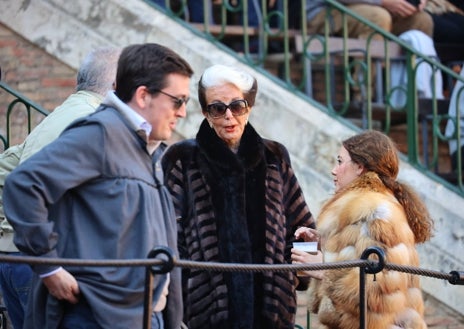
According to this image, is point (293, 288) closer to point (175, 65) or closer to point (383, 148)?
point (383, 148)

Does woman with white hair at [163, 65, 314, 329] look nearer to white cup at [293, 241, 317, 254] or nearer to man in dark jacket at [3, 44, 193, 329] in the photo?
white cup at [293, 241, 317, 254]

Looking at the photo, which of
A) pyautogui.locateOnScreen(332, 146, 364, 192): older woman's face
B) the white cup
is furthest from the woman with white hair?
pyautogui.locateOnScreen(332, 146, 364, 192): older woman's face


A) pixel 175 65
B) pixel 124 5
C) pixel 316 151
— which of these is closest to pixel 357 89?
pixel 316 151

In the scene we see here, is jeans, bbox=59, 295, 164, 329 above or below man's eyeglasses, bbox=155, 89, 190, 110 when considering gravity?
below

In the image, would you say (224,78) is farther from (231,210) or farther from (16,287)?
(16,287)

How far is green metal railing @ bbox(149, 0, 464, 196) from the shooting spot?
857cm

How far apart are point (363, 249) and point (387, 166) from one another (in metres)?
0.50

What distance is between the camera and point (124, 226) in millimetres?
4230

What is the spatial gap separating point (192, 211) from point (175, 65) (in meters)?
1.24

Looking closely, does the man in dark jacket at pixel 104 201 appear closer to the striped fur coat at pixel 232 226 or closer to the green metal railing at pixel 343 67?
the striped fur coat at pixel 232 226

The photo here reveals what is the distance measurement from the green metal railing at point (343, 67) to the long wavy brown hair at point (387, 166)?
2.81 m

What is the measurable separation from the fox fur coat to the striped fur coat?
203 mm

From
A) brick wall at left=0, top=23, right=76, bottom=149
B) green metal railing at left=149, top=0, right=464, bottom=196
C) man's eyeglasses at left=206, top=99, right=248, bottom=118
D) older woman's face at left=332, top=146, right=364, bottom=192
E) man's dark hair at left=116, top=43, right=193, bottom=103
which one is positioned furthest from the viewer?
green metal railing at left=149, top=0, right=464, bottom=196

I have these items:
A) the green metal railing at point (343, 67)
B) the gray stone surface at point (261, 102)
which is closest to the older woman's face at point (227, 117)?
the gray stone surface at point (261, 102)
